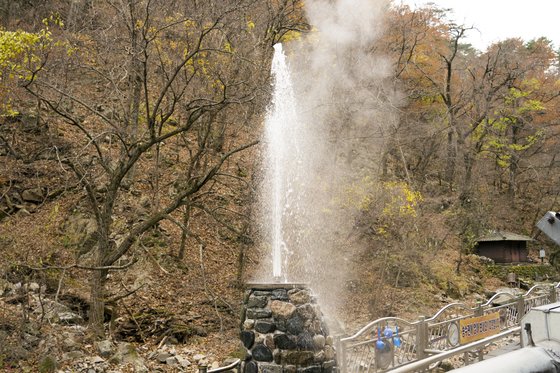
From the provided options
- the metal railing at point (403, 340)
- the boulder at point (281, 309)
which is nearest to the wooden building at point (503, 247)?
the metal railing at point (403, 340)

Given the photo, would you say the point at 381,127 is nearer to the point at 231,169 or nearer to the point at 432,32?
the point at 231,169

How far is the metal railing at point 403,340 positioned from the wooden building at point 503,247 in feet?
49.7

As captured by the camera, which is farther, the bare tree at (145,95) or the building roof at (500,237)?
the building roof at (500,237)

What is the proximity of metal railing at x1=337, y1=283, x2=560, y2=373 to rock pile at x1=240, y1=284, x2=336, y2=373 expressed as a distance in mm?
1330

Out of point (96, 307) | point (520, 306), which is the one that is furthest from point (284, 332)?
point (520, 306)

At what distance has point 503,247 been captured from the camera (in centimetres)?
2725

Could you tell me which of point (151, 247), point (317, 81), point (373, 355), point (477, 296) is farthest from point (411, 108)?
point (373, 355)

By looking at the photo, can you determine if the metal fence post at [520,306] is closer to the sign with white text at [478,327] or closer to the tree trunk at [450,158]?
the sign with white text at [478,327]

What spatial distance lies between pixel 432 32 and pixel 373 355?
26.6m

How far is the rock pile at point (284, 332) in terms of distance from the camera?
5.89 metres

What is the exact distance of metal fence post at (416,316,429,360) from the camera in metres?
9.05

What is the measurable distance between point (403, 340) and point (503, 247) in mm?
20509

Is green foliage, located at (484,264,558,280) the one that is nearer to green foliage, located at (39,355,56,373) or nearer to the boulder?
green foliage, located at (39,355,56,373)

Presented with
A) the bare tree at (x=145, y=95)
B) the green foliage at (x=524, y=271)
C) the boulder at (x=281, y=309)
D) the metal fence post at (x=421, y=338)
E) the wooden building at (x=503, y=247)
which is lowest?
the metal fence post at (x=421, y=338)
